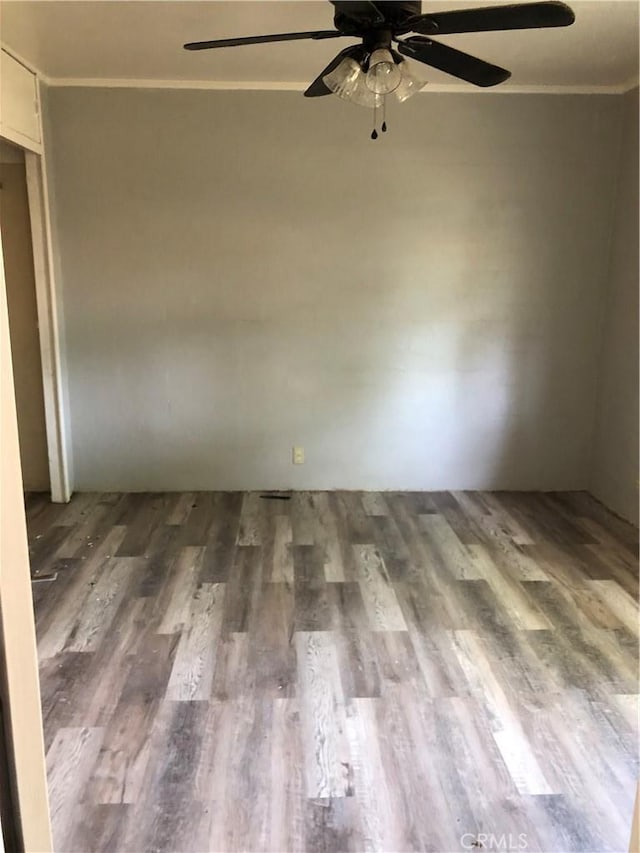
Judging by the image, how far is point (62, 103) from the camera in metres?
3.79

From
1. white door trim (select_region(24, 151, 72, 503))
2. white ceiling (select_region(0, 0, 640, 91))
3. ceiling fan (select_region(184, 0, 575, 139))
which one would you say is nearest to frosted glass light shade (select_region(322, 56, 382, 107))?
ceiling fan (select_region(184, 0, 575, 139))

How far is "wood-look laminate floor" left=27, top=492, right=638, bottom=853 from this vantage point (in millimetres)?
1747

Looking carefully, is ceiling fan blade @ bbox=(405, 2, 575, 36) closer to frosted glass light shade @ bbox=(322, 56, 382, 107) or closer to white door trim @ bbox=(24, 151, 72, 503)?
frosted glass light shade @ bbox=(322, 56, 382, 107)

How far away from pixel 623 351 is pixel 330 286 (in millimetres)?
1894

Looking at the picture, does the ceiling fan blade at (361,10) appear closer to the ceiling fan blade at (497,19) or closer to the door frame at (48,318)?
the ceiling fan blade at (497,19)

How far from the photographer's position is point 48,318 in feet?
12.8

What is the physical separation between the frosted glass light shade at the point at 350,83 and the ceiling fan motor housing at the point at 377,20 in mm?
153

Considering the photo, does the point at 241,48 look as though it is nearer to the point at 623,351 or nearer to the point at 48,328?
the point at 48,328

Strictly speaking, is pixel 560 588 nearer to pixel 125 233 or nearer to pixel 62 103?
pixel 125 233

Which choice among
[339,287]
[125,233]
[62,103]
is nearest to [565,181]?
[339,287]

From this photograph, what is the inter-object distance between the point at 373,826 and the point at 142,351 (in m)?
3.17

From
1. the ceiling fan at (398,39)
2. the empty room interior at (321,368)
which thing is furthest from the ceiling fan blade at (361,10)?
the empty room interior at (321,368)

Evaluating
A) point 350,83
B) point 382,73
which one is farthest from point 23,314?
point 382,73

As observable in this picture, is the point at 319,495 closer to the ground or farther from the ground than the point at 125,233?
closer to the ground
